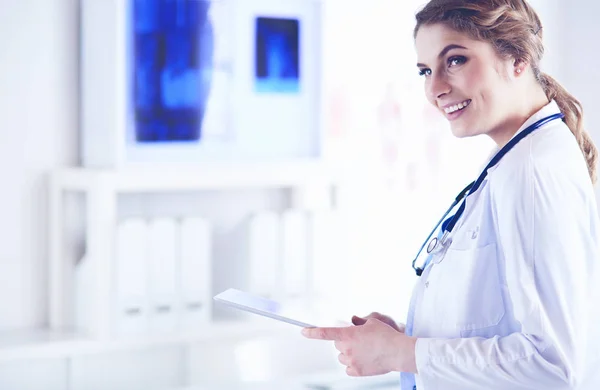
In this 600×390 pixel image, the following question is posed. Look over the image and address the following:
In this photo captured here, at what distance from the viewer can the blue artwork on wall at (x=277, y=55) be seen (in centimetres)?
242

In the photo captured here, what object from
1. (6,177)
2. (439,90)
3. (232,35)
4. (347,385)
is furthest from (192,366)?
(439,90)

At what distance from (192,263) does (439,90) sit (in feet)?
3.75

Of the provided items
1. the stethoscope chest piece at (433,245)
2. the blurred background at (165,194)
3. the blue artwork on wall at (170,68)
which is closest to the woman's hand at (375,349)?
the stethoscope chest piece at (433,245)

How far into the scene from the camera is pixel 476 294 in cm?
128

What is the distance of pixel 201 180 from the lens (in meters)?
2.28

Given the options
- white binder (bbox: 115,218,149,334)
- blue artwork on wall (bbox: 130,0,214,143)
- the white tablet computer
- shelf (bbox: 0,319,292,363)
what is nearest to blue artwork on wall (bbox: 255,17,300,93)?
blue artwork on wall (bbox: 130,0,214,143)

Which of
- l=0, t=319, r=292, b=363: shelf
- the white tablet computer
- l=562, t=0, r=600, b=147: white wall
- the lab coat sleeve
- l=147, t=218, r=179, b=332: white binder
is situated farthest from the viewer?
l=562, t=0, r=600, b=147: white wall

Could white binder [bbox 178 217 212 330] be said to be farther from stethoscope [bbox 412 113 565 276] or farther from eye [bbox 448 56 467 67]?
eye [bbox 448 56 467 67]

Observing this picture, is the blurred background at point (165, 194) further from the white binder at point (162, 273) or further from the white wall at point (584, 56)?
the white wall at point (584, 56)

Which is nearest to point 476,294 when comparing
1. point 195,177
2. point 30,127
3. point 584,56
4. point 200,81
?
point 195,177

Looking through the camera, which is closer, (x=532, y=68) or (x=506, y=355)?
(x=506, y=355)

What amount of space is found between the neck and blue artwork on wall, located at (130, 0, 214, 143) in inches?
45.5

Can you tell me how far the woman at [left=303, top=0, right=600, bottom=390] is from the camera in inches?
46.6

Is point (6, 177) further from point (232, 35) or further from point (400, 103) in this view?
point (400, 103)
